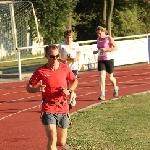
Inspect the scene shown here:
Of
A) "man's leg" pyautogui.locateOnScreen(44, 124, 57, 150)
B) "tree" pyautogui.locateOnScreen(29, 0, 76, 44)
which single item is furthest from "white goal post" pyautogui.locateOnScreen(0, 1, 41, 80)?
"man's leg" pyautogui.locateOnScreen(44, 124, 57, 150)

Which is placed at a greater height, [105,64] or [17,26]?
[17,26]

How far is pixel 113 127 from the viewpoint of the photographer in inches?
502

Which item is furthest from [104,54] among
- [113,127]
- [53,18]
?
[53,18]

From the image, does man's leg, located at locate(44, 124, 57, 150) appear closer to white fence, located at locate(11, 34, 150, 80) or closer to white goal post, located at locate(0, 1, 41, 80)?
white fence, located at locate(11, 34, 150, 80)

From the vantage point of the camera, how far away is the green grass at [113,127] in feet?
35.9

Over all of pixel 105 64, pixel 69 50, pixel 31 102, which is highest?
pixel 69 50

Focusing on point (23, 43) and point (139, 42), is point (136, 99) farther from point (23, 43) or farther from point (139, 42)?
point (23, 43)

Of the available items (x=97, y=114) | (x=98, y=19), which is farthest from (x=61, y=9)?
(x=97, y=114)

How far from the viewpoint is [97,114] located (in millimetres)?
14617

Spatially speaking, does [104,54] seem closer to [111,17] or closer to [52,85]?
[52,85]

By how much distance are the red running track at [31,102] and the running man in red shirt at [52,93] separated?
4.99ft

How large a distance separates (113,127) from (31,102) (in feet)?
17.4

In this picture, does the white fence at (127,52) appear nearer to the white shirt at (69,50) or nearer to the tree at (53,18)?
the tree at (53,18)

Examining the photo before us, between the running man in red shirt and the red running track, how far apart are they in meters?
1.52
